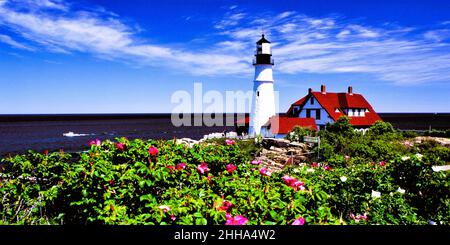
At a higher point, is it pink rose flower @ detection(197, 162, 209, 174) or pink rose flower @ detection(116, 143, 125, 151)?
pink rose flower @ detection(116, 143, 125, 151)

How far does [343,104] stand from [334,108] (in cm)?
176

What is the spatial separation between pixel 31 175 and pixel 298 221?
16.6 ft

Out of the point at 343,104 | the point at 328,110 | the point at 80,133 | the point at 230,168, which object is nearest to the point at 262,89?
the point at 328,110

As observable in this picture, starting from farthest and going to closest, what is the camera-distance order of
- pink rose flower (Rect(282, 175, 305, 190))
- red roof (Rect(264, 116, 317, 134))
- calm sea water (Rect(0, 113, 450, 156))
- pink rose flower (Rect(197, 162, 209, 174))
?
1. calm sea water (Rect(0, 113, 450, 156))
2. red roof (Rect(264, 116, 317, 134))
3. pink rose flower (Rect(197, 162, 209, 174))
4. pink rose flower (Rect(282, 175, 305, 190))

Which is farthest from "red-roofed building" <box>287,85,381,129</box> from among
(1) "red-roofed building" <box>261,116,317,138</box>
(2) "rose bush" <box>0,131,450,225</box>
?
(2) "rose bush" <box>0,131,450,225</box>

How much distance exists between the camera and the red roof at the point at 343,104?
37812 mm

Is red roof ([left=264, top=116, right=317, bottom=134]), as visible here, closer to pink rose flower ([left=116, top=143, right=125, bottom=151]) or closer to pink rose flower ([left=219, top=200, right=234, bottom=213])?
pink rose flower ([left=116, top=143, right=125, bottom=151])

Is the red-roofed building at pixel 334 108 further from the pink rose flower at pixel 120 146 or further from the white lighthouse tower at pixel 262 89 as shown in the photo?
the pink rose flower at pixel 120 146

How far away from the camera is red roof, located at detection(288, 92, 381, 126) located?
1489 inches

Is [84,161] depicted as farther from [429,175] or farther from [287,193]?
[429,175]

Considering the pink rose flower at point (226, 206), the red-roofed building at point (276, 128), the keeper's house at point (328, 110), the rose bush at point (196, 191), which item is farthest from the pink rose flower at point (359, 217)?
the keeper's house at point (328, 110)

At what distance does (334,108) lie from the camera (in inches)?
1502

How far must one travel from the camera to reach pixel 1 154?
40.3 m
